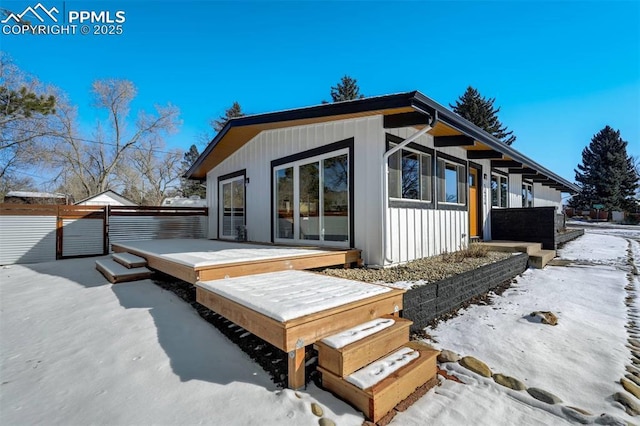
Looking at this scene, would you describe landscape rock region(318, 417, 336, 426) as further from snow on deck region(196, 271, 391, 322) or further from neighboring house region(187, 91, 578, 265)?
neighboring house region(187, 91, 578, 265)

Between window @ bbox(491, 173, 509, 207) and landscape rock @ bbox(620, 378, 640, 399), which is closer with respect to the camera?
landscape rock @ bbox(620, 378, 640, 399)

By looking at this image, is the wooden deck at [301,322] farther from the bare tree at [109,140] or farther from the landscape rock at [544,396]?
the bare tree at [109,140]

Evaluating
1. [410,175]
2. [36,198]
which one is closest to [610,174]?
[410,175]

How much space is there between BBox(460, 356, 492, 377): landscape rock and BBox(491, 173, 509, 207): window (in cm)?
743

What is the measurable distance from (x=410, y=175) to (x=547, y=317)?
2.81 meters

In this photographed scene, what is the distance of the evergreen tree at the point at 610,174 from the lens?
26234mm

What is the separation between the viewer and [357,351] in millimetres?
1799

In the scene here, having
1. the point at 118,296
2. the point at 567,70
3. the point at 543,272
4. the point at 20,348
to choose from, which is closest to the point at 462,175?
the point at 543,272

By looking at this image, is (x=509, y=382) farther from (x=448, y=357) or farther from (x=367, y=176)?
(x=367, y=176)

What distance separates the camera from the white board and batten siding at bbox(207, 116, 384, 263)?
4500 mm

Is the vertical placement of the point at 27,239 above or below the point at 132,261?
above

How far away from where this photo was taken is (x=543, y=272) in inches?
213

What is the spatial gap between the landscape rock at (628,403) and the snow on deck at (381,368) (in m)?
1.16

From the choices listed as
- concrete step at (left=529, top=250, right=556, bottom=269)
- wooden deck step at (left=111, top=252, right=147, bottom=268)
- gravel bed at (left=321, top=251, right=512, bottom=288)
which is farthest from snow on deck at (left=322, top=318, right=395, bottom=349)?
concrete step at (left=529, top=250, right=556, bottom=269)
